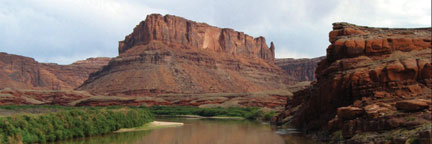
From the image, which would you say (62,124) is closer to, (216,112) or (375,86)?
(375,86)

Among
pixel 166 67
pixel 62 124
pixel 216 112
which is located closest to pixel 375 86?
pixel 62 124

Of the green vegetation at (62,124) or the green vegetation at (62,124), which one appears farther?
the green vegetation at (62,124)

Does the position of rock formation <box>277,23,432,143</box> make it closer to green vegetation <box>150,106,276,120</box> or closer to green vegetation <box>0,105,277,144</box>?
green vegetation <box>0,105,277,144</box>

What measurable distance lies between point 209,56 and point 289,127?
14180 centimetres

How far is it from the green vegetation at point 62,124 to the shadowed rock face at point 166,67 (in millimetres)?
92246

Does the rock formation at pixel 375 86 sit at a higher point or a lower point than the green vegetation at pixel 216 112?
higher

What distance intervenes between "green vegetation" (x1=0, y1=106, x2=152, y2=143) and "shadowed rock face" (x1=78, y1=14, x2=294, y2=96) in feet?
303

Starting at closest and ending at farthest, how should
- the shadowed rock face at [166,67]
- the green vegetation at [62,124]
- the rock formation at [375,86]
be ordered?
A: 1. the rock formation at [375,86]
2. the green vegetation at [62,124]
3. the shadowed rock face at [166,67]

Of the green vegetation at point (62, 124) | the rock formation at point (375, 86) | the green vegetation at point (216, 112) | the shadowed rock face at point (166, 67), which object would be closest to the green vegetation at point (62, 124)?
the green vegetation at point (62, 124)

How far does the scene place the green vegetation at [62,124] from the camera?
3350 cm

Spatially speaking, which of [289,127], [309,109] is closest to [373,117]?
[309,109]

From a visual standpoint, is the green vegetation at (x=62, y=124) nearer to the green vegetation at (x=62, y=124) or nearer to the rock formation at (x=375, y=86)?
the green vegetation at (x=62, y=124)

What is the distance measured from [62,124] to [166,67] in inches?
4762

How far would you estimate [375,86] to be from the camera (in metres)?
27.5
